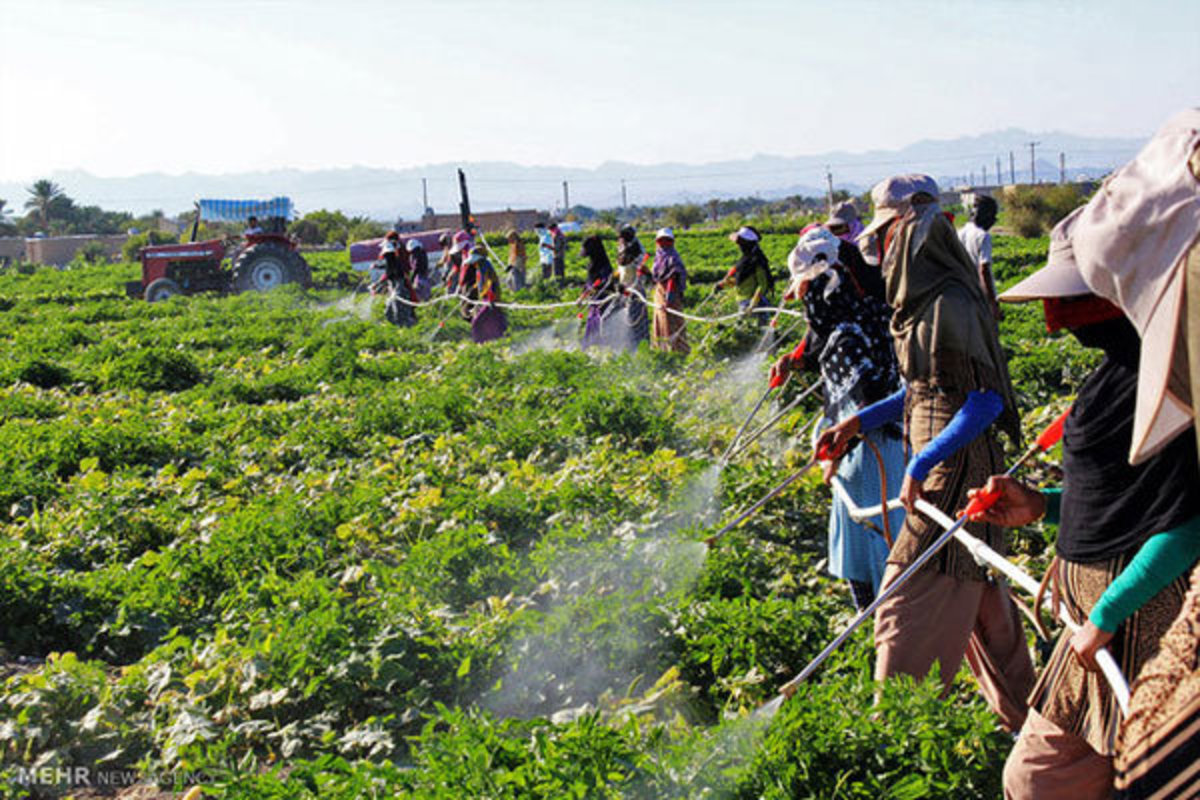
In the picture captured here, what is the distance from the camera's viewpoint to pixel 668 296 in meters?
11.8

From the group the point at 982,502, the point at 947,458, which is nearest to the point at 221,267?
the point at 947,458

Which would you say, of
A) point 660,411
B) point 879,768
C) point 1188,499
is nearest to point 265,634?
point 879,768

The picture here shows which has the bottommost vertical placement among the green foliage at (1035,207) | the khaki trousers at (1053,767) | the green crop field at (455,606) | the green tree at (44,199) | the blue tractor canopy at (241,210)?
the green crop field at (455,606)

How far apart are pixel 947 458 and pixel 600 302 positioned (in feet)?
30.0

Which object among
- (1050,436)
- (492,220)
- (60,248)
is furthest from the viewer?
(492,220)

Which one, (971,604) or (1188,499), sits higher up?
(1188,499)

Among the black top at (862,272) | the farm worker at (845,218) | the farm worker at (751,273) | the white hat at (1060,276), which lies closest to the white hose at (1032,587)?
the white hat at (1060,276)

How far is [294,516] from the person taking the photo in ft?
20.1

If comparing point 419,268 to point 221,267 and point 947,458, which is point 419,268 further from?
point 947,458

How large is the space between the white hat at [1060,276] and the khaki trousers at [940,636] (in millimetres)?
1318

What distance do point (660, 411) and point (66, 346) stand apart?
440 inches

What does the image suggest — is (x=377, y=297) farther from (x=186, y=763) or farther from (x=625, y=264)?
(x=186, y=763)

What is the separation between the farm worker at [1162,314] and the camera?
167 cm

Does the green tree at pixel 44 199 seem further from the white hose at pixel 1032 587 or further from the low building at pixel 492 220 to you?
the white hose at pixel 1032 587
